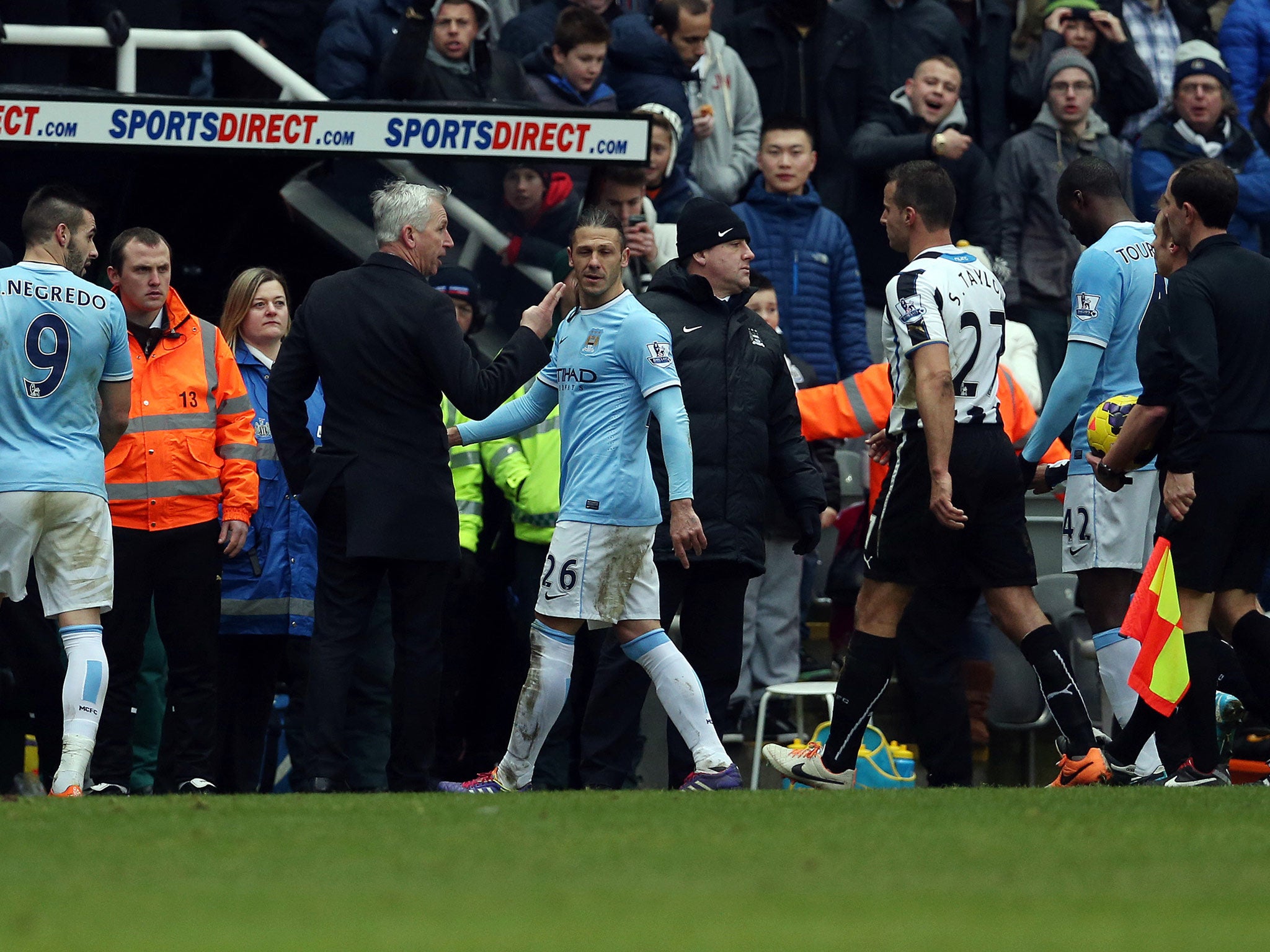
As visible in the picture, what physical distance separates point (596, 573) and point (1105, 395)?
2280mm

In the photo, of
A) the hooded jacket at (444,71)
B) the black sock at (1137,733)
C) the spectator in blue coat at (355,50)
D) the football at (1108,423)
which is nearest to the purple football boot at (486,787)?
the black sock at (1137,733)

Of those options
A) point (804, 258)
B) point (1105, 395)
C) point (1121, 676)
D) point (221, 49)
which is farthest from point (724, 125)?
point (1121, 676)

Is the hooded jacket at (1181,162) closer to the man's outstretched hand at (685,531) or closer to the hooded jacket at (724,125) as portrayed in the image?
the hooded jacket at (724,125)

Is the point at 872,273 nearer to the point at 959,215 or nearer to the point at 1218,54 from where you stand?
the point at 959,215

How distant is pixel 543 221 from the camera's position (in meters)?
10.3

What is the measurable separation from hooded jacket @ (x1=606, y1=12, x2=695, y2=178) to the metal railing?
5.85 ft

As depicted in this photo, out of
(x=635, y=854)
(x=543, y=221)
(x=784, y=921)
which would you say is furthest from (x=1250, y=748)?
(x=784, y=921)

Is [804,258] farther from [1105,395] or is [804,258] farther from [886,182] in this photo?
[1105,395]

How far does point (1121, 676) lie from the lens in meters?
8.05

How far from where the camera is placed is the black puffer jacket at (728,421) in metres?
8.17

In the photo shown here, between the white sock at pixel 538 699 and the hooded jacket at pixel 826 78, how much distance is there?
19.6 ft

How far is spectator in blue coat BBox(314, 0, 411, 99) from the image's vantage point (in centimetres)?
1108

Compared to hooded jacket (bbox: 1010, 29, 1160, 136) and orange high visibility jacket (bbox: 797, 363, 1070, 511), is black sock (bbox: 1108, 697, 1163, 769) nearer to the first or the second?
orange high visibility jacket (bbox: 797, 363, 1070, 511)

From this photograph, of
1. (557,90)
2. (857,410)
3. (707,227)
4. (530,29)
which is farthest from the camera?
(530,29)
